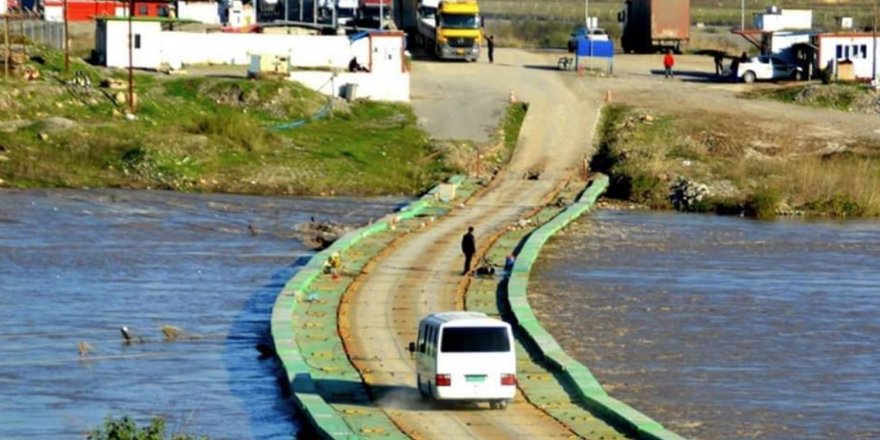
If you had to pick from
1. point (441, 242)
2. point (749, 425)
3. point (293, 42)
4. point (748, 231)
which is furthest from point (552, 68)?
point (749, 425)

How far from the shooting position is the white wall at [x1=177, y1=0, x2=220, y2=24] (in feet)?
323

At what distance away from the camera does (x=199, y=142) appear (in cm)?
6738

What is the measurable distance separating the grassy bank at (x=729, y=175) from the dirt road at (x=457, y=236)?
2022 mm

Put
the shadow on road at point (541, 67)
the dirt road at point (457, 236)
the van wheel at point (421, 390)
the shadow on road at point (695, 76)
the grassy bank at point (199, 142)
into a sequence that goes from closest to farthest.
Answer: the dirt road at point (457, 236)
the van wheel at point (421, 390)
the grassy bank at point (199, 142)
the shadow on road at point (695, 76)
the shadow on road at point (541, 67)

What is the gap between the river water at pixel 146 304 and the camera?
34.8 metres

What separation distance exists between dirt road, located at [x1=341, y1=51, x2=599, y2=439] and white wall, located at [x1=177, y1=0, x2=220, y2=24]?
47.3 feet

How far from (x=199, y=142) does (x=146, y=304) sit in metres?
22.0

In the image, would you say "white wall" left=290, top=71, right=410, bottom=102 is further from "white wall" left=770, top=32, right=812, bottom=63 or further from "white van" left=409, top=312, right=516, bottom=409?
"white van" left=409, top=312, right=516, bottom=409

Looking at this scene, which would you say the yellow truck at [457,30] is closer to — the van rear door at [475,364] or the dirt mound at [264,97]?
the dirt mound at [264,97]

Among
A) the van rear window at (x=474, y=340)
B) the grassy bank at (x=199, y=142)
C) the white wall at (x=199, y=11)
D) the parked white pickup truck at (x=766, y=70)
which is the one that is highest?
the white wall at (x=199, y=11)

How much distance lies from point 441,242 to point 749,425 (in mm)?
20970

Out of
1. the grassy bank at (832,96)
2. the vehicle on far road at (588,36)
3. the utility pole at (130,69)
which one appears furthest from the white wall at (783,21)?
the utility pole at (130,69)

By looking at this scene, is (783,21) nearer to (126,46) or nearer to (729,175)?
(729,175)

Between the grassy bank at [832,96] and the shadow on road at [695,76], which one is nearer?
the grassy bank at [832,96]
